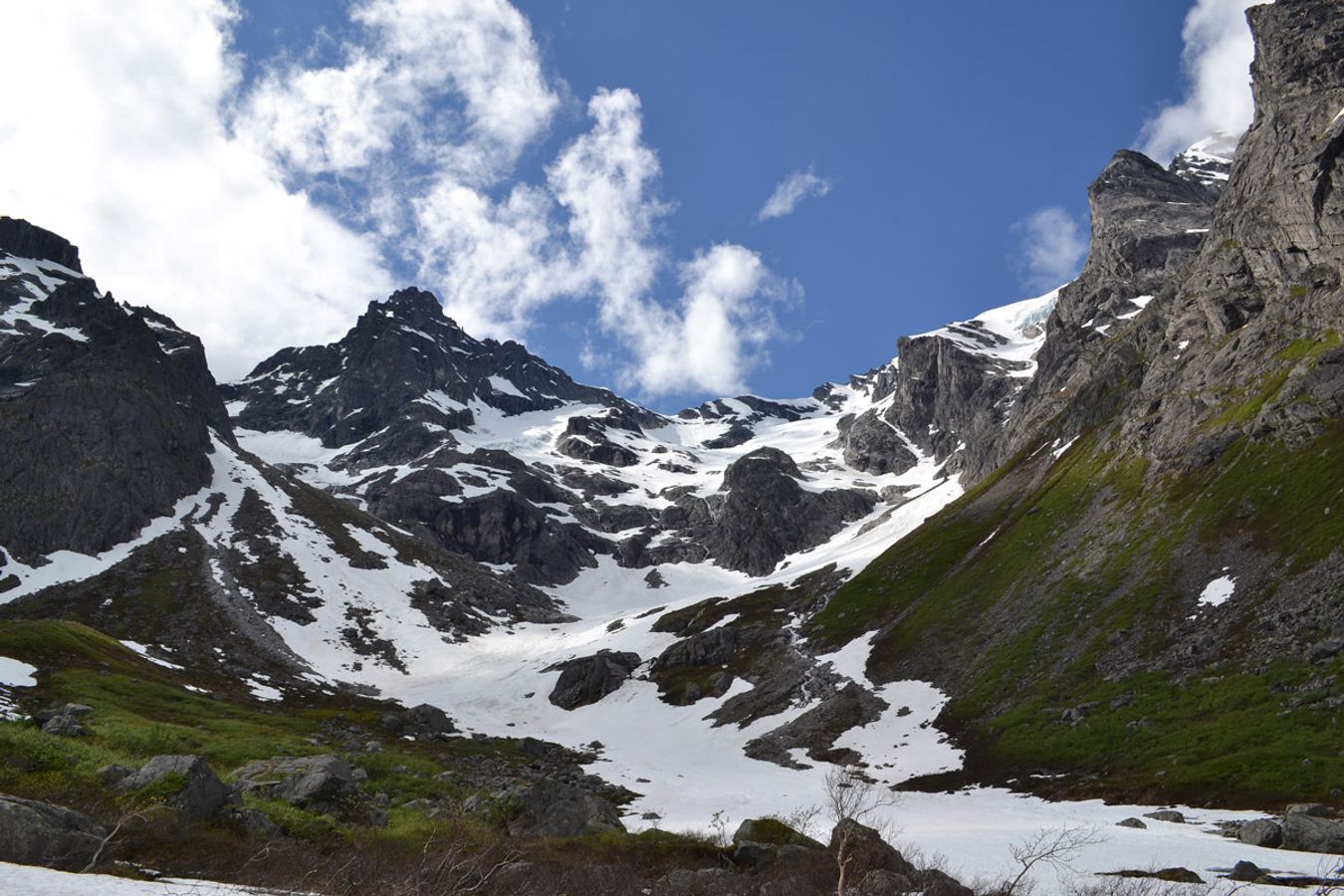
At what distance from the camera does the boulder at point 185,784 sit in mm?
20203

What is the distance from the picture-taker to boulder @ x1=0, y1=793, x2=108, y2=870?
45.7ft

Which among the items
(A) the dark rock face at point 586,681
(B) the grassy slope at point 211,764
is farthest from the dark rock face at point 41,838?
(A) the dark rock face at point 586,681

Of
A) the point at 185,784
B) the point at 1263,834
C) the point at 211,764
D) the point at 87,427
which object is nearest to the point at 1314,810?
the point at 1263,834

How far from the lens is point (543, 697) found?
104m

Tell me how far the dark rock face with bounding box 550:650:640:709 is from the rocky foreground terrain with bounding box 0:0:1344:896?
1.63 feet

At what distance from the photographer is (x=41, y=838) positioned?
14398mm

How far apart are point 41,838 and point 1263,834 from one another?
125 feet

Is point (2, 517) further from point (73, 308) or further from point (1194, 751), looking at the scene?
point (1194, 751)

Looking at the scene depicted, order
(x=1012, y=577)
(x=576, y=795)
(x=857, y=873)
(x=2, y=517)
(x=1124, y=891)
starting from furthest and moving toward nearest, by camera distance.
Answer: (x=2, y=517) < (x=1012, y=577) < (x=576, y=795) < (x=857, y=873) < (x=1124, y=891)

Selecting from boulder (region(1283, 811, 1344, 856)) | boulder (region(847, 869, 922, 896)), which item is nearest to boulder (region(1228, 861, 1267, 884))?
boulder (region(1283, 811, 1344, 856))

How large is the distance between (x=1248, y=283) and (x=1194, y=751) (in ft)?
298

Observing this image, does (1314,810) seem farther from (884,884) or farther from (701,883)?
(701,883)

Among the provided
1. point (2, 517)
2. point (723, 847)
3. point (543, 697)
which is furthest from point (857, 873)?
point (2, 517)

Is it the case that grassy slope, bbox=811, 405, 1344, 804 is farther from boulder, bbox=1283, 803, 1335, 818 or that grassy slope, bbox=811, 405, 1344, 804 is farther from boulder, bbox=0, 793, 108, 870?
boulder, bbox=0, 793, 108, 870
